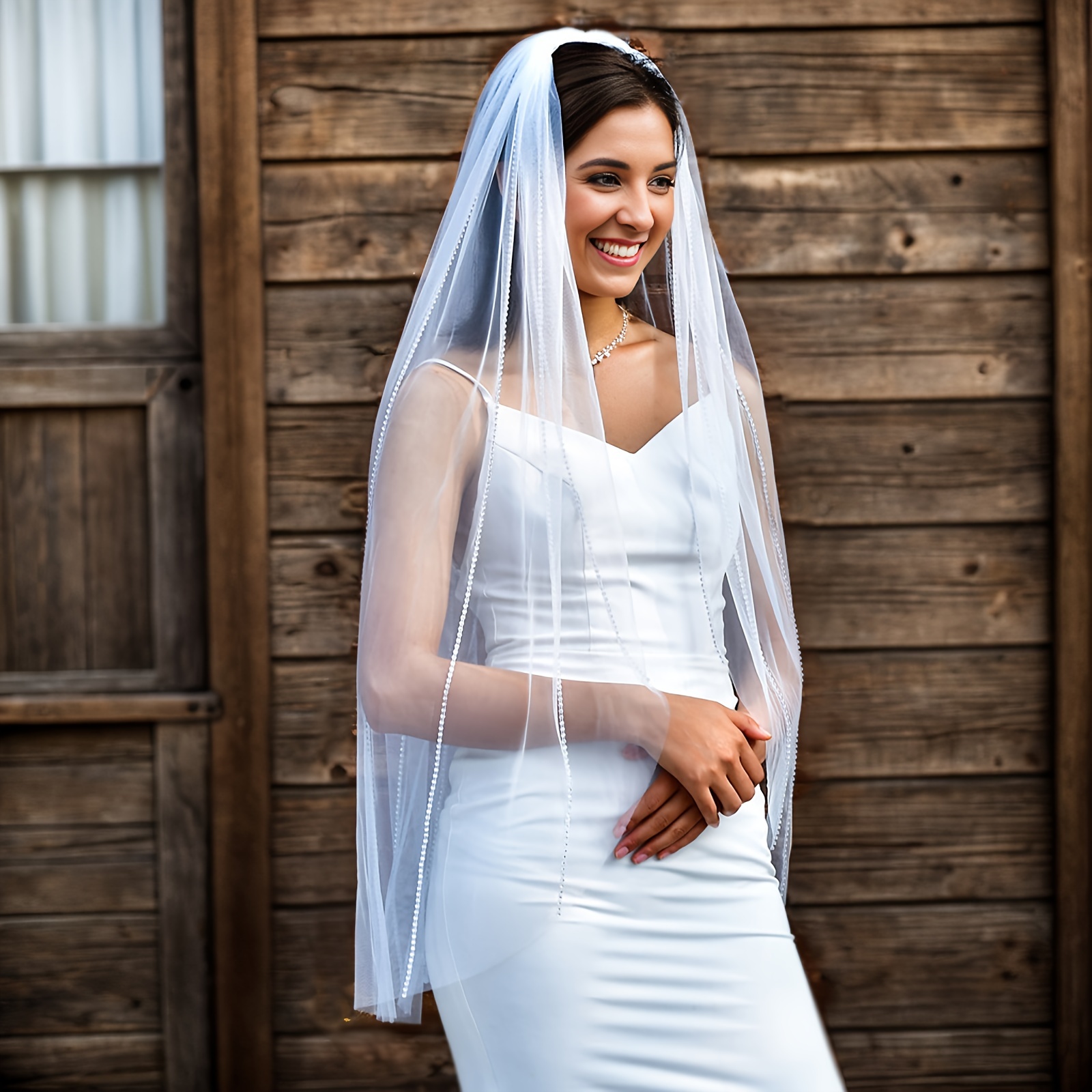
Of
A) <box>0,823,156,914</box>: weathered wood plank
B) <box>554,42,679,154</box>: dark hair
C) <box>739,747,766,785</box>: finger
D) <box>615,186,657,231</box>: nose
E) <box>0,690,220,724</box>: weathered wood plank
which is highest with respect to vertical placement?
<box>554,42,679,154</box>: dark hair

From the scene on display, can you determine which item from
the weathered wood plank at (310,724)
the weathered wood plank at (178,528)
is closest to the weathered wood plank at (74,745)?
the weathered wood plank at (178,528)

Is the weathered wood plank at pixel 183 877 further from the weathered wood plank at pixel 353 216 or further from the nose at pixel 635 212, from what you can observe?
the nose at pixel 635 212

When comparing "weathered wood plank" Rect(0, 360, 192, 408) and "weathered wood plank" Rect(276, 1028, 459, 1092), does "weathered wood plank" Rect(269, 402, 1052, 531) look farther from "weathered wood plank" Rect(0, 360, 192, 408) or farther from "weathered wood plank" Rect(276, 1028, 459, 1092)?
"weathered wood plank" Rect(276, 1028, 459, 1092)

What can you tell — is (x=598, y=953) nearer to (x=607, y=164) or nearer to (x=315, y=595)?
(x=607, y=164)

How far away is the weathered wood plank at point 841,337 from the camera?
2.24 m

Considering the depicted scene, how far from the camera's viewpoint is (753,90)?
2.24 m

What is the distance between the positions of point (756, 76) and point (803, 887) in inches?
68.5

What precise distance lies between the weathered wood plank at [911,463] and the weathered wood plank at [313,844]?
1162mm

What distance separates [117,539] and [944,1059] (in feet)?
7.06

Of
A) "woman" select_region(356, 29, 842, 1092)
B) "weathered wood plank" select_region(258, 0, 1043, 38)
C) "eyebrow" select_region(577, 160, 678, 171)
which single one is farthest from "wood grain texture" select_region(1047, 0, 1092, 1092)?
"eyebrow" select_region(577, 160, 678, 171)

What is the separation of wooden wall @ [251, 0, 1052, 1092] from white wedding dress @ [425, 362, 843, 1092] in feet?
3.25

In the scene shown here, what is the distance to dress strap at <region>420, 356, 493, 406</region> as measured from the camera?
1.30 metres

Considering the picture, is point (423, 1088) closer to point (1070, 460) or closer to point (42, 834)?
point (42, 834)

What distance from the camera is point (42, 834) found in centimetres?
230
